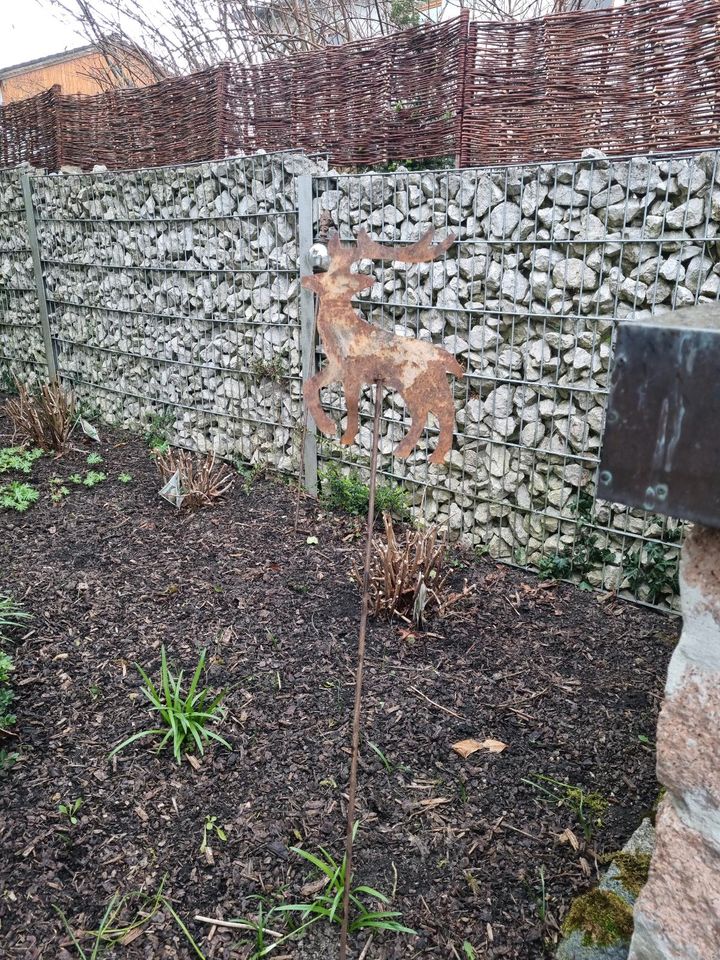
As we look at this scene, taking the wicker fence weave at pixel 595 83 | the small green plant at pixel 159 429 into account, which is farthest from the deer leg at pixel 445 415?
the small green plant at pixel 159 429

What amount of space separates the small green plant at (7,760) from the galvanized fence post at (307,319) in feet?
7.40

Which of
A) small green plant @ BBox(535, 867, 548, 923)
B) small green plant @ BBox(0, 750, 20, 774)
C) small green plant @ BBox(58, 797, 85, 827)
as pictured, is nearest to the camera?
small green plant @ BBox(535, 867, 548, 923)

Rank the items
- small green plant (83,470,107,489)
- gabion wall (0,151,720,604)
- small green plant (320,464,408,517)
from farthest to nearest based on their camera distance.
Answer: small green plant (83,470,107,489), small green plant (320,464,408,517), gabion wall (0,151,720,604)

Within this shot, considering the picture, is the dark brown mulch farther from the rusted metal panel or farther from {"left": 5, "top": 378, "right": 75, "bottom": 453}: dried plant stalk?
{"left": 5, "top": 378, "right": 75, "bottom": 453}: dried plant stalk

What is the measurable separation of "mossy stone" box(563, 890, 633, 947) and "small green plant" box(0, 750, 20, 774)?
1.75 meters

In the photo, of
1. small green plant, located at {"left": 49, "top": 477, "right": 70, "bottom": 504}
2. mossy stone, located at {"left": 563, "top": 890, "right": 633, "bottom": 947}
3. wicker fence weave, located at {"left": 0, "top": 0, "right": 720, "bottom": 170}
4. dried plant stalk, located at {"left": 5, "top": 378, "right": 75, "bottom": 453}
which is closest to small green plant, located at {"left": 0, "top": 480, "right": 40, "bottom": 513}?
small green plant, located at {"left": 49, "top": 477, "right": 70, "bottom": 504}

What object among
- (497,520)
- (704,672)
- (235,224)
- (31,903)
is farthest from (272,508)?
(704,672)

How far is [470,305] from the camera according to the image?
3.64 metres

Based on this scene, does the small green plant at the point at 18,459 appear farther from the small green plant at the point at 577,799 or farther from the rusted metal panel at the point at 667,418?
the rusted metal panel at the point at 667,418

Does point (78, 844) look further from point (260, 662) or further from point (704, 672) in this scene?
point (704, 672)

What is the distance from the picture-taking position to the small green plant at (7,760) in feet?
7.59

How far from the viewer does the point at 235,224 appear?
4.64 metres

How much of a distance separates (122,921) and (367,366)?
1.57m

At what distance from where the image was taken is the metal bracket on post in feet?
20.9
